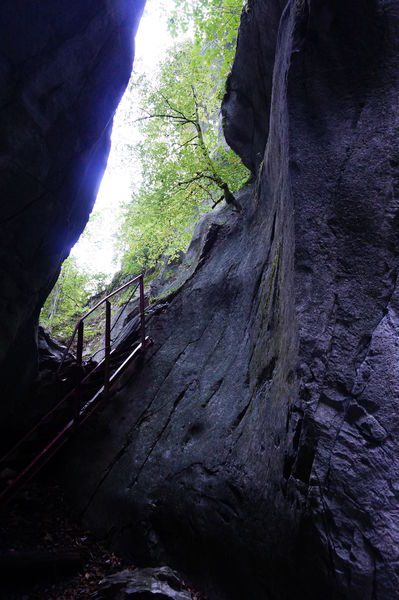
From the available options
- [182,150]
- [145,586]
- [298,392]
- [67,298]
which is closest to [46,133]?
[298,392]

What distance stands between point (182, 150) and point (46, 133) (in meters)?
7.84

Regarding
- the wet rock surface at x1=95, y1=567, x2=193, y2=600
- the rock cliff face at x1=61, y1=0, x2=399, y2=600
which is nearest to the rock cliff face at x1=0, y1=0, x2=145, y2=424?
the rock cliff face at x1=61, y1=0, x2=399, y2=600

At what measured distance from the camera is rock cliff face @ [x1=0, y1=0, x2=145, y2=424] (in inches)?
189

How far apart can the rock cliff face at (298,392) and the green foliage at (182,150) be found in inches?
149

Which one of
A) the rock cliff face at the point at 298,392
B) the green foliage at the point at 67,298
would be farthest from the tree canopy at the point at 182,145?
the green foliage at the point at 67,298

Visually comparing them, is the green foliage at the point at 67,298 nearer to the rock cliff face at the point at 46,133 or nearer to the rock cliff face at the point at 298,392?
the rock cliff face at the point at 46,133

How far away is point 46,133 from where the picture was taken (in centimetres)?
537

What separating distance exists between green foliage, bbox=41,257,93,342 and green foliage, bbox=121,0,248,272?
6310mm

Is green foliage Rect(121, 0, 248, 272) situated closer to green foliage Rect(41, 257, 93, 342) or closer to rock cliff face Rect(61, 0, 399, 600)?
rock cliff face Rect(61, 0, 399, 600)

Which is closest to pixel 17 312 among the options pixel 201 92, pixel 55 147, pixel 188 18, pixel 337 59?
pixel 55 147

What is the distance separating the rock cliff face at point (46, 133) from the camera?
479cm

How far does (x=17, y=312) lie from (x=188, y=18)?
9245 mm

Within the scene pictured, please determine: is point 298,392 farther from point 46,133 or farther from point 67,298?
point 67,298

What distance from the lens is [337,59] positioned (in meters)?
5.39
